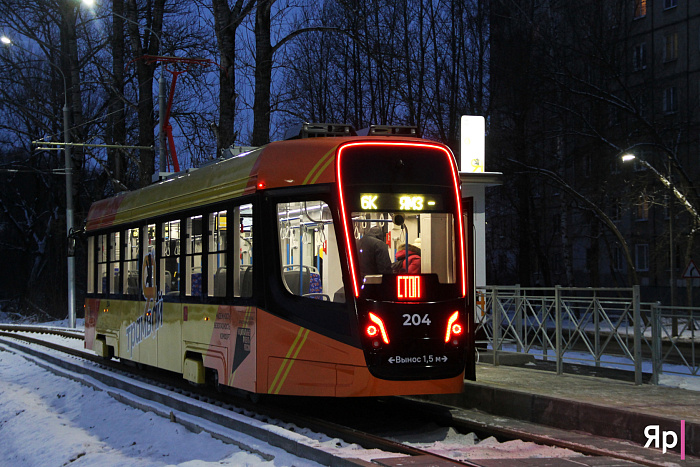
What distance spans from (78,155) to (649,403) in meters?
31.3

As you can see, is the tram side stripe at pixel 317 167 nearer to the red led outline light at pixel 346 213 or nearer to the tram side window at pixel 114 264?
the red led outline light at pixel 346 213

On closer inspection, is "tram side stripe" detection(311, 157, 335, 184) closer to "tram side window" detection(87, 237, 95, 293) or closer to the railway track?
the railway track

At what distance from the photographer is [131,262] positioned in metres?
15.1

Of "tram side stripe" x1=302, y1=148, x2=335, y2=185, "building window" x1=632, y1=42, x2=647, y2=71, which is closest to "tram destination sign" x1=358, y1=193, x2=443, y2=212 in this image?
"tram side stripe" x1=302, y1=148, x2=335, y2=185

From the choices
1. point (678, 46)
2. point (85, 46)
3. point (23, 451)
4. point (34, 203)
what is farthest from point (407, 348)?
point (34, 203)

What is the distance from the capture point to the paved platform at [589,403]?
29.4 ft

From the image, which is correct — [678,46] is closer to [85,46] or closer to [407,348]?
[85,46]

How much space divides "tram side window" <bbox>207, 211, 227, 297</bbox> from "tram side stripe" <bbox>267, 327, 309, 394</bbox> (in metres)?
1.65

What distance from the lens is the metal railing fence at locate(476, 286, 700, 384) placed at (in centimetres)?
1216

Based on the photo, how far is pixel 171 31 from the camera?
3108 centimetres

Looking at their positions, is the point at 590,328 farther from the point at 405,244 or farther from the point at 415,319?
the point at 405,244

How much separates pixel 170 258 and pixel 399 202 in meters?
4.69

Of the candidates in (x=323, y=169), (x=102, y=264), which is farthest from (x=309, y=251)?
(x=102, y=264)

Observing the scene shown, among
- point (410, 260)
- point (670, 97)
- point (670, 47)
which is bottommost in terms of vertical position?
point (410, 260)
